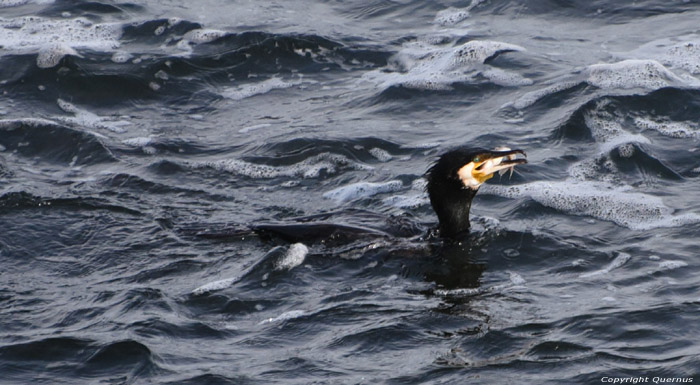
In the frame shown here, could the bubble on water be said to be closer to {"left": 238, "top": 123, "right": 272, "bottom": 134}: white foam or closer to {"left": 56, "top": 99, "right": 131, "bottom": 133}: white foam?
{"left": 238, "top": 123, "right": 272, "bottom": 134}: white foam

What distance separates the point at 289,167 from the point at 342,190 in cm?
63

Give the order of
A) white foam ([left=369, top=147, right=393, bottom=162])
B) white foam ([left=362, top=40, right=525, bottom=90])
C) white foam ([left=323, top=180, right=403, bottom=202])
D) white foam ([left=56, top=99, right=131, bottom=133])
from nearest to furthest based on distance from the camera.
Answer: white foam ([left=323, top=180, right=403, bottom=202])
white foam ([left=369, top=147, right=393, bottom=162])
white foam ([left=56, top=99, right=131, bottom=133])
white foam ([left=362, top=40, right=525, bottom=90])

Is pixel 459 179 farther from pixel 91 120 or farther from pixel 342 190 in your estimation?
pixel 91 120

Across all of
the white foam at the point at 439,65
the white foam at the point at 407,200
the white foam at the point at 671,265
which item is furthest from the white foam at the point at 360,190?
the white foam at the point at 671,265

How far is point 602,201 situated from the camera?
6883 mm

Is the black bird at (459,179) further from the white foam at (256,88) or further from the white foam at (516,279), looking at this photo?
the white foam at (256,88)

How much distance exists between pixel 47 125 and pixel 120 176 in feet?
4.29

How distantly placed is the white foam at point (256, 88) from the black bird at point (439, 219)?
9.81ft

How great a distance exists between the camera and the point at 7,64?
9.84 m

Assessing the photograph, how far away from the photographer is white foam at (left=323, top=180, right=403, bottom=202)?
7281mm

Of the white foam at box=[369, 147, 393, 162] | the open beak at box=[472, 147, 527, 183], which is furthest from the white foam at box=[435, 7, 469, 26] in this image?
the open beak at box=[472, 147, 527, 183]

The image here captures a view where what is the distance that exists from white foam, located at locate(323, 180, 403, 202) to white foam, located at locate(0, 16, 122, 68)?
3.82 metres

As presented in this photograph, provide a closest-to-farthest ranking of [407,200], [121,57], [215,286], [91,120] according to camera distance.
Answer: [215,286]
[407,200]
[91,120]
[121,57]

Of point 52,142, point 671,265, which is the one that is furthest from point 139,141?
point 671,265
